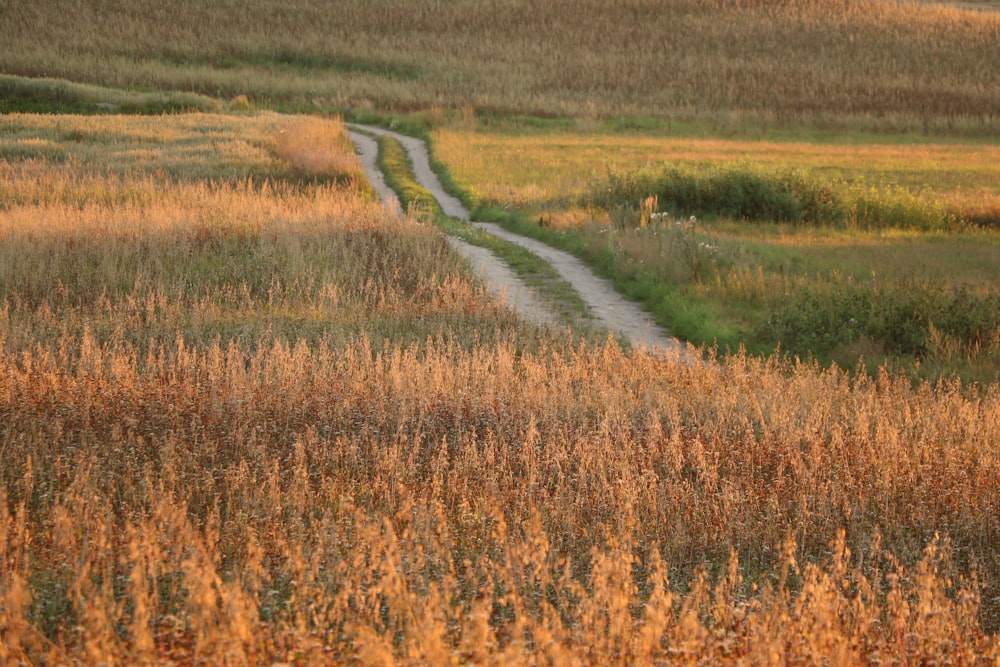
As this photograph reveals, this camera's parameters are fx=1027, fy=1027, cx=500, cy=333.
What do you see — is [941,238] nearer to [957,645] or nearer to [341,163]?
[341,163]

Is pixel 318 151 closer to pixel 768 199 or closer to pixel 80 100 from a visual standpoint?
pixel 768 199

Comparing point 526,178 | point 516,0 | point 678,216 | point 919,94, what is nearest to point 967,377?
point 678,216

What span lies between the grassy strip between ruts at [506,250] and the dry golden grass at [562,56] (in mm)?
23552

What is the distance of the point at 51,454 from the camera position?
26.9 ft

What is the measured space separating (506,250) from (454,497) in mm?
11928

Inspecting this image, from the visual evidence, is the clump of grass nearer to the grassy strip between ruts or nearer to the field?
the field

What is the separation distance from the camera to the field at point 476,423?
533 cm

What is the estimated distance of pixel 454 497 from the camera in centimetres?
746

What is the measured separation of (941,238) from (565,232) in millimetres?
7802

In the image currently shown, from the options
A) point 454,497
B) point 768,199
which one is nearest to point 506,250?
point 768,199

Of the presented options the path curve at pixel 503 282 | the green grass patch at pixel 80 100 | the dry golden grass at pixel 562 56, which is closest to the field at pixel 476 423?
the path curve at pixel 503 282

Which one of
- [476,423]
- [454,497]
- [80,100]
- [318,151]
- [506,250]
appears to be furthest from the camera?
[80,100]

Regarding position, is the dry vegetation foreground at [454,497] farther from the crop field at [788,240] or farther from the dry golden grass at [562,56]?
the dry golden grass at [562,56]

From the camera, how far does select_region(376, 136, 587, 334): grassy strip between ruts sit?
15014 mm
